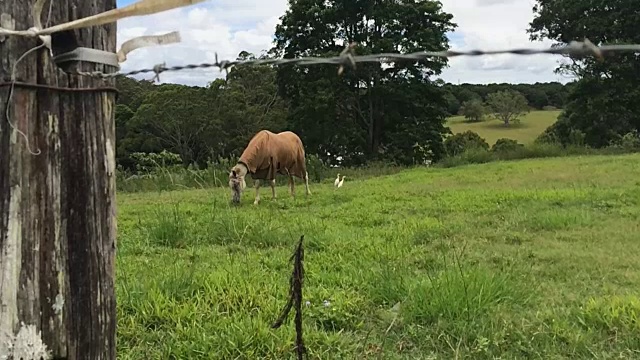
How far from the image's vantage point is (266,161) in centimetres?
1072

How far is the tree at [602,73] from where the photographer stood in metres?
22.4

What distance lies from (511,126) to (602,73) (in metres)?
8.39

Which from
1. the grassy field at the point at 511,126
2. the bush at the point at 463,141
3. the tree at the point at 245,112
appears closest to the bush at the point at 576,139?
the bush at the point at 463,141

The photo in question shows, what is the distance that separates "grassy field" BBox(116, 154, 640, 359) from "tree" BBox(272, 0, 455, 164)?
50.5 ft

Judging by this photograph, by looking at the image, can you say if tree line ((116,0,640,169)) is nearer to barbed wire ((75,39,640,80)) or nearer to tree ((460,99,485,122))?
tree ((460,99,485,122))

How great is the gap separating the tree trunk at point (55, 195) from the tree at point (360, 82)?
2137 centimetres

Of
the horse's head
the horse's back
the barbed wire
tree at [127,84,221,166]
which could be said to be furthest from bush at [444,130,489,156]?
the barbed wire

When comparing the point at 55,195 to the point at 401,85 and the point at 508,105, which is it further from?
the point at 508,105

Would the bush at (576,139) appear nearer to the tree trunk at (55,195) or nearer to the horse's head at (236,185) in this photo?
the horse's head at (236,185)

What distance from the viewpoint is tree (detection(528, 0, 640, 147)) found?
882 inches

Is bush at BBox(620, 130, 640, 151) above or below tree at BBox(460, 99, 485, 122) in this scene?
below

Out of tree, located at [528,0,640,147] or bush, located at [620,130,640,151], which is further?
tree, located at [528,0,640,147]

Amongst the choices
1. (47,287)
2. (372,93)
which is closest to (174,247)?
(47,287)

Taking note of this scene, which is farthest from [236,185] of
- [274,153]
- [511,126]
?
[511,126]
